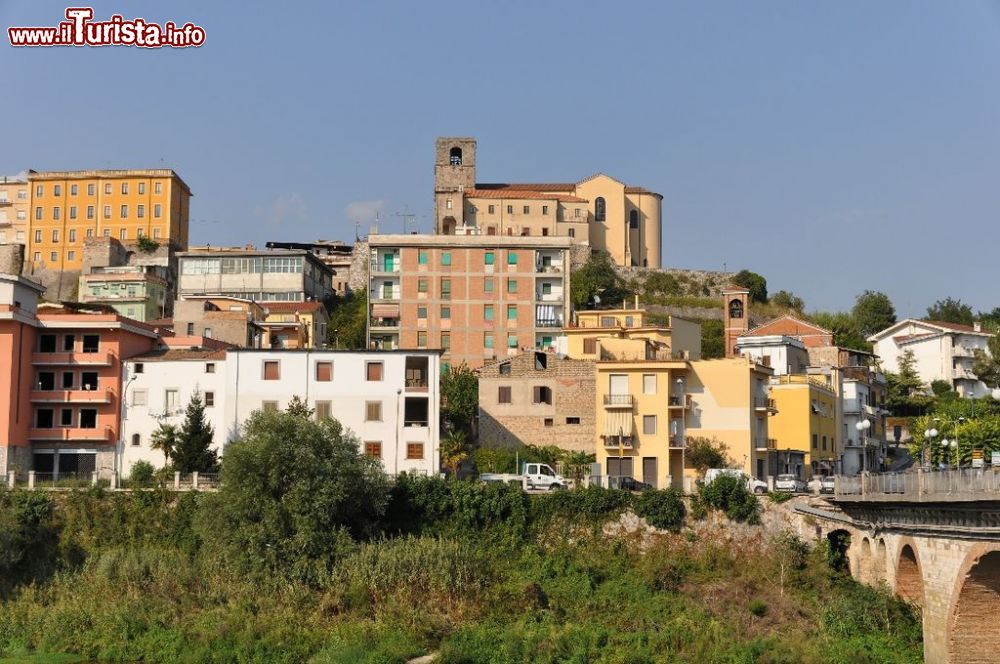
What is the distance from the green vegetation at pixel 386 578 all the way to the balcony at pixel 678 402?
905cm

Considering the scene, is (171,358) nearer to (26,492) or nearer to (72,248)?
(26,492)

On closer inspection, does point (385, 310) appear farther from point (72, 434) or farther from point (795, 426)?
point (795, 426)

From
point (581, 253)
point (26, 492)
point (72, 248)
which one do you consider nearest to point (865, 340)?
point (581, 253)

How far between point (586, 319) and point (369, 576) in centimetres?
3028

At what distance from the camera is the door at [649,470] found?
199 feet

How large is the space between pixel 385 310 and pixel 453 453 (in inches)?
1040

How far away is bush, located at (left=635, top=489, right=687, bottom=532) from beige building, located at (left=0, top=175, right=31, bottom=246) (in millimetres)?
76907

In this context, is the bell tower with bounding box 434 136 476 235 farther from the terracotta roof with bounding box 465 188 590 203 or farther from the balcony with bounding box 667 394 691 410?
the balcony with bounding box 667 394 691 410

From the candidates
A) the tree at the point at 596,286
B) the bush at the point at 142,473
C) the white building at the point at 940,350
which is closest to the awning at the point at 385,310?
the tree at the point at 596,286

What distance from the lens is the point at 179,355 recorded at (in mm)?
61250

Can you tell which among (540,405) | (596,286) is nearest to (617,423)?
(540,405)

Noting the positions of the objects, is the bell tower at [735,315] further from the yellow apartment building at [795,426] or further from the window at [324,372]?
the window at [324,372]

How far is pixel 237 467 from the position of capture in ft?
156

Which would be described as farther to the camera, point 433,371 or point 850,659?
point 433,371
